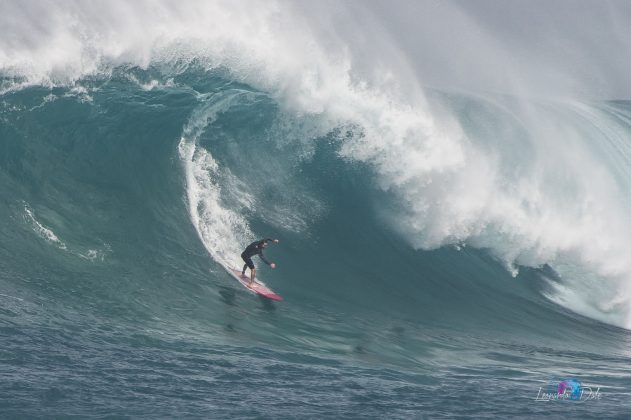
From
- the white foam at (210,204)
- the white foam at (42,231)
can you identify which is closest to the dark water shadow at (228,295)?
the white foam at (210,204)

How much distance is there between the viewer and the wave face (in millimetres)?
11211

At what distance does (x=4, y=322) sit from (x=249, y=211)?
321 inches

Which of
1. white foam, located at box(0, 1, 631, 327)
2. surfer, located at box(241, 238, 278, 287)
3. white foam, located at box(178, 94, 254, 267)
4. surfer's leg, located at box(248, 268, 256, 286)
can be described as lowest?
surfer's leg, located at box(248, 268, 256, 286)

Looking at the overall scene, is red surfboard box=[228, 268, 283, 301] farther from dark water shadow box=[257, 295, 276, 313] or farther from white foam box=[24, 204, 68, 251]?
white foam box=[24, 204, 68, 251]

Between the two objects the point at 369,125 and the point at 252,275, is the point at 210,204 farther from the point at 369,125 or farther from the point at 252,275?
the point at 369,125

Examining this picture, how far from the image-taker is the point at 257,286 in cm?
1597

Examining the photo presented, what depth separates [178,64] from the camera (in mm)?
22891

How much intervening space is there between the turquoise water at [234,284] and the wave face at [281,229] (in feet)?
0.18

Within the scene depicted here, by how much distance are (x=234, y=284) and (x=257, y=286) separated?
49 centimetres

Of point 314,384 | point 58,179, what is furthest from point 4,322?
point 58,179

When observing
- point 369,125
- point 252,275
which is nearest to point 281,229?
point 252,275

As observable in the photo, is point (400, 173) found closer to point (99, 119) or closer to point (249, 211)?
point (249, 211)

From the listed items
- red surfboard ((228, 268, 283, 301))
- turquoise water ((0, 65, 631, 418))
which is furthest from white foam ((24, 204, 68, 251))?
red surfboard ((228, 268, 283, 301))

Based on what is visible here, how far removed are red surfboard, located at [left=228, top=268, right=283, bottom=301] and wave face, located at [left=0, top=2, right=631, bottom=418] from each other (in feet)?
0.78
